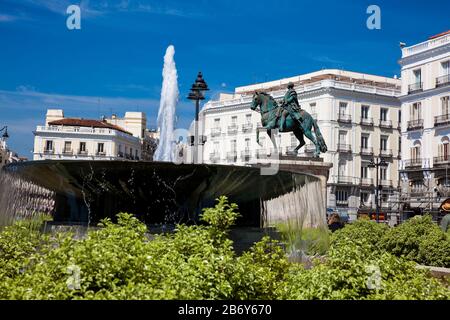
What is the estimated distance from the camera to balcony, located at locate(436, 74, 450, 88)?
4359cm

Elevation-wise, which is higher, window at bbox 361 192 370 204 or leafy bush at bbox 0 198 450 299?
window at bbox 361 192 370 204

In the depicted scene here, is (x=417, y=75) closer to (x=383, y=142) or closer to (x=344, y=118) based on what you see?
(x=344, y=118)

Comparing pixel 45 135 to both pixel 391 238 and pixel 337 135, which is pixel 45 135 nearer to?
pixel 337 135

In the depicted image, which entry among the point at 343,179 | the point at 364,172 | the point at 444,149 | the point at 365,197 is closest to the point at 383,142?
the point at 364,172

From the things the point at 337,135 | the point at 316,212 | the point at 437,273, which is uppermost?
the point at 337,135

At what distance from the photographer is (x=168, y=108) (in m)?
25.4

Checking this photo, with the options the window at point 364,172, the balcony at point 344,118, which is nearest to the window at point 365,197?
the window at point 364,172

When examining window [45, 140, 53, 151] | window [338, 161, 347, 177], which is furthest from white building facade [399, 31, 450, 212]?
window [45, 140, 53, 151]

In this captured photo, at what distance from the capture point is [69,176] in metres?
10.8

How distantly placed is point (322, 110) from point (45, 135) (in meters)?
28.5

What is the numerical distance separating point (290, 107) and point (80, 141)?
41510 mm

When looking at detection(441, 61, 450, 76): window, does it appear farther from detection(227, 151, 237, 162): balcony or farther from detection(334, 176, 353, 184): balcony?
detection(227, 151, 237, 162): balcony

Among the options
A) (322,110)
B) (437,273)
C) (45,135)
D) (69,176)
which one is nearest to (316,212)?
(437,273)

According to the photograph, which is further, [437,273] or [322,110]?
[322,110]
